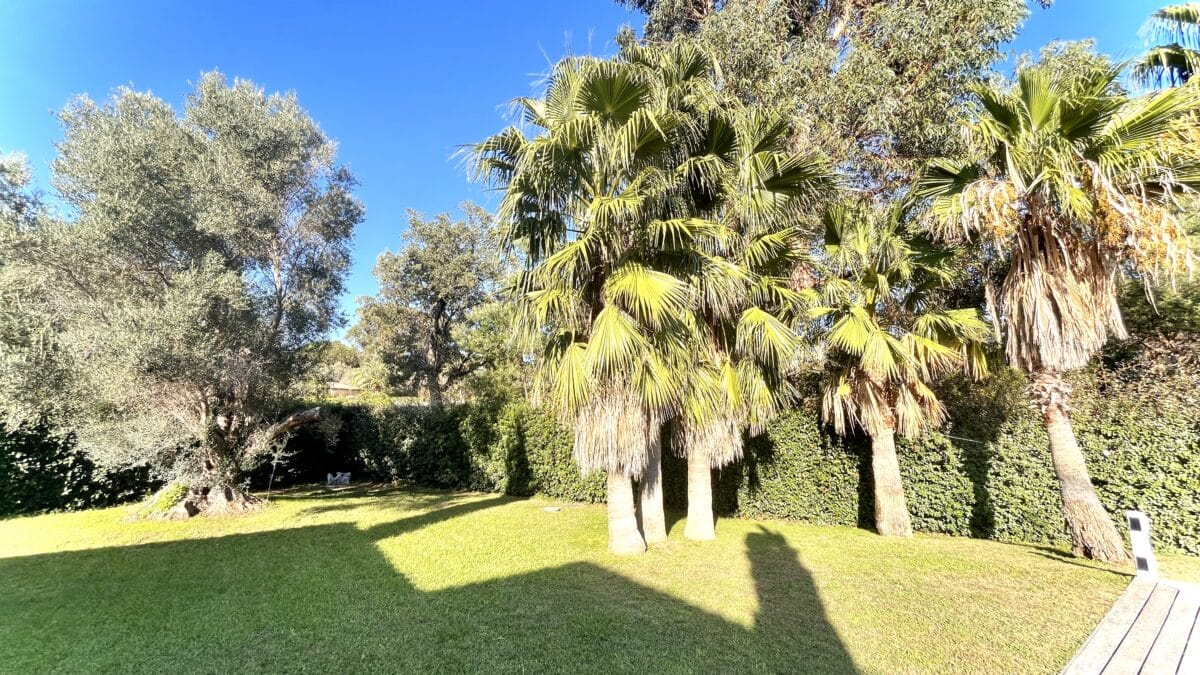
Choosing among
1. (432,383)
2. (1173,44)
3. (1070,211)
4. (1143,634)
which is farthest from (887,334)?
(432,383)

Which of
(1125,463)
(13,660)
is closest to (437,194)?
(13,660)

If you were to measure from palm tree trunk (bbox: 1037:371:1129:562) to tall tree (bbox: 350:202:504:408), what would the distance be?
639 inches

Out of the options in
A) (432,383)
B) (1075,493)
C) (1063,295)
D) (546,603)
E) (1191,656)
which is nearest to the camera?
(1191,656)

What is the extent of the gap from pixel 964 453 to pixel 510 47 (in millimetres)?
11418

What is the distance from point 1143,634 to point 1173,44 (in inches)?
271

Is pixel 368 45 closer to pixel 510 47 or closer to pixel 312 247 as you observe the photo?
pixel 510 47

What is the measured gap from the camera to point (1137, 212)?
4.52 metres

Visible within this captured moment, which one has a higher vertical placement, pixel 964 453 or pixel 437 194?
pixel 437 194

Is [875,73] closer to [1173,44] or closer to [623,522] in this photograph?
[1173,44]

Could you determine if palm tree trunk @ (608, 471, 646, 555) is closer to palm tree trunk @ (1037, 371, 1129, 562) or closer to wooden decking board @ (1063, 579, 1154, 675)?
wooden decking board @ (1063, 579, 1154, 675)

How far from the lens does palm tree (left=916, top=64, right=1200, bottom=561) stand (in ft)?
14.9

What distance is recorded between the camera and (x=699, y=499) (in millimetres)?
6980

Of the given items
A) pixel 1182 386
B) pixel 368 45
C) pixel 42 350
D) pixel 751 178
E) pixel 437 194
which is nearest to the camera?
pixel 1182 386

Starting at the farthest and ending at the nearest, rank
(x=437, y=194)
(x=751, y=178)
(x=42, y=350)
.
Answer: (x=437, y=194)
(x=42, y=350)
(x=751, y=178)
